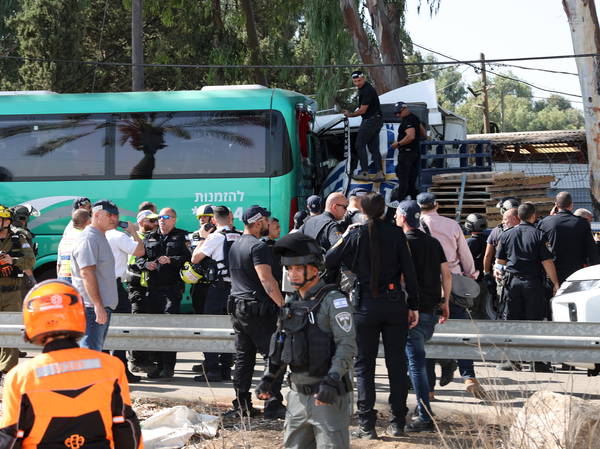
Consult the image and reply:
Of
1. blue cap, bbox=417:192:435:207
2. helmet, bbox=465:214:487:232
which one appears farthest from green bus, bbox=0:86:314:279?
blue cap, bbox=417:192:435:207

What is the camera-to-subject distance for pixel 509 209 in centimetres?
1048

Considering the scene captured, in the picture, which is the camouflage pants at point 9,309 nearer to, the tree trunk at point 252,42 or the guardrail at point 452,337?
the guardrail at point 452,337

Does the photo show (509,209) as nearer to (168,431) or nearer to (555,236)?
(555,236)

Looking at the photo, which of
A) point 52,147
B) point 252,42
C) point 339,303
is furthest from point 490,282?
point 252,42

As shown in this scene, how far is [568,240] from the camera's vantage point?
1046 centimetres

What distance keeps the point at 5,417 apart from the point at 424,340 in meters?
4.53

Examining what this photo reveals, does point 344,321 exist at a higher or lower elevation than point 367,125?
lower

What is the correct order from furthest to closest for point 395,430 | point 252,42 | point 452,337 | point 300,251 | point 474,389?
point 252,42 → point 474,389 → point 452,337 → point 395,430 → point 300,251

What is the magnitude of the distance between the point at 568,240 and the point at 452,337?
333 cm

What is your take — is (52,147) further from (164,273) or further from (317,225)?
(317,225)

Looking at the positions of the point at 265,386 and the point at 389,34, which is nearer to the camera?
the point at 265,386

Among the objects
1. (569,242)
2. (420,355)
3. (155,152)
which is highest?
(155,152)

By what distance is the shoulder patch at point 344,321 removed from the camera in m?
5.15

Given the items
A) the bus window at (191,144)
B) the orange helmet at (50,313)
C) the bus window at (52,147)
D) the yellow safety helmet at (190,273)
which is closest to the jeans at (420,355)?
the yellow safety helmet at (190,273)
